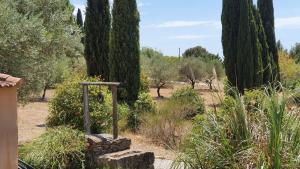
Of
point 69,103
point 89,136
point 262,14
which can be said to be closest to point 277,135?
point 89,136

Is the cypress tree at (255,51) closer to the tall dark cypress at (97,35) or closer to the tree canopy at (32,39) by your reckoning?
the tall dark cypress at (97,35)

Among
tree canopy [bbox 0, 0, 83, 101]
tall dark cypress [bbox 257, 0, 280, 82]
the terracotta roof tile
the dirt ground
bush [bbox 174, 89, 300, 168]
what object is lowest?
the dirt ground

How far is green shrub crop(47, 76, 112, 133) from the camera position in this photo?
38.0 ft

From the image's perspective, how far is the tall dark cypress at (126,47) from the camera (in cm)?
1628

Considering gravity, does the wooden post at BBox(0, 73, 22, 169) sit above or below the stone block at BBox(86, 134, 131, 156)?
above

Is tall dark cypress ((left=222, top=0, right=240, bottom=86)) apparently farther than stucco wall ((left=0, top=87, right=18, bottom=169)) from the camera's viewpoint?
Yes

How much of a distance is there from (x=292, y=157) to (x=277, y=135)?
9.1 inches

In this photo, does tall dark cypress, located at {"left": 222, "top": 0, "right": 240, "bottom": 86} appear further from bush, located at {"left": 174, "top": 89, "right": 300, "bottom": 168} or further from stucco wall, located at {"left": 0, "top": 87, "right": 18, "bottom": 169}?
bush, located at {"left": 174, "top": 89, "right": 300, "bottom": 168}

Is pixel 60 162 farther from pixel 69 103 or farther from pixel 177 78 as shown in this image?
pixel 177 78

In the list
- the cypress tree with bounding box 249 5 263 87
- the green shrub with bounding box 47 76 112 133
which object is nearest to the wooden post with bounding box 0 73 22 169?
the green shrub with bounding box 47 76 112 133

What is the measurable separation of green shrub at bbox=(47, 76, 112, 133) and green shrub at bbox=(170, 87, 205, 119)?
102 inches

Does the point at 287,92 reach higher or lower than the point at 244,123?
higher

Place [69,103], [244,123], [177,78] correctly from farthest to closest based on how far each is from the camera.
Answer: [177,78]
[69,103]
[244,123]

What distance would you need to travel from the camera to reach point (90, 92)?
12.0m
